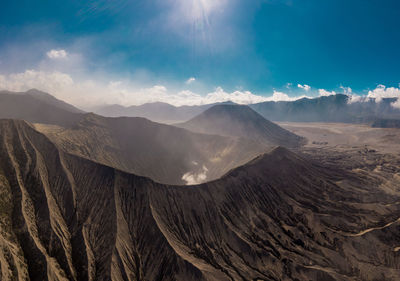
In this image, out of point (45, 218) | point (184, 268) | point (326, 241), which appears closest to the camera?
point (184, 268)

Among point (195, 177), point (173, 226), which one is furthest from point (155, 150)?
point (173, 226)

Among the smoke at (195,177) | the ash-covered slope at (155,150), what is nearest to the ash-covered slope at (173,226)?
the ash-covered slope at (155,150)

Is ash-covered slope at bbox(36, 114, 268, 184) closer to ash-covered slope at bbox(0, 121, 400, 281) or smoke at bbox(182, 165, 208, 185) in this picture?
smoke at bbox(182, 165, 208, 185)

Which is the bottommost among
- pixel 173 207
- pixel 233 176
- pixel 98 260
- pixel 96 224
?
pixel 98 260

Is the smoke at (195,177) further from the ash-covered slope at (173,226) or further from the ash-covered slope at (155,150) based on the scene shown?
the ash-covered slope at (173,226)

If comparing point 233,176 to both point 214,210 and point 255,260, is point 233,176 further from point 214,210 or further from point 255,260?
point 255,260

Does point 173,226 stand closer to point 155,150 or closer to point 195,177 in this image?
point 195,177

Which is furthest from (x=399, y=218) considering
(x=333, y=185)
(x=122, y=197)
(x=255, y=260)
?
(x=122, y=197)
